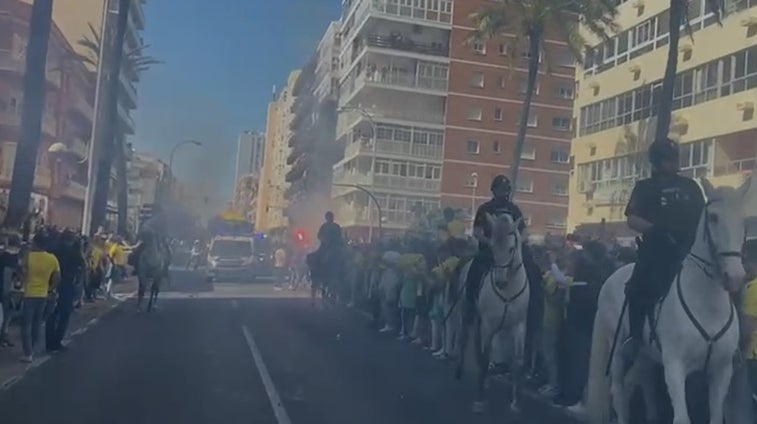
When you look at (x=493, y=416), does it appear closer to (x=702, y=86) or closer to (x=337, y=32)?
(x=702, y=86)

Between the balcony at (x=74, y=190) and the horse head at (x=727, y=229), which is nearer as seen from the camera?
the horse head at (x=727, y=229)

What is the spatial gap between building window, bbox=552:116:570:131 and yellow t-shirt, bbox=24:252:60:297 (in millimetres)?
53695

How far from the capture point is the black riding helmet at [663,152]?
838 centimetres

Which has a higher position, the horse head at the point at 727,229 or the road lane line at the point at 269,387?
the horse head at the point at 727,229

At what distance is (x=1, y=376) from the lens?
41.6 ft

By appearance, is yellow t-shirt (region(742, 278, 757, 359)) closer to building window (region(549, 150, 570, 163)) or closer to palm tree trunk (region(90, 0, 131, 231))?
palm tree trunk (region(90, 0, 131, 231))

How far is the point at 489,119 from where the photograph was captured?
67.8 meters

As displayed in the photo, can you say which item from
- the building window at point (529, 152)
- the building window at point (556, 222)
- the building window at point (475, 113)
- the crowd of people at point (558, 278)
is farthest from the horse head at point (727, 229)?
the building window at point (475, 113)

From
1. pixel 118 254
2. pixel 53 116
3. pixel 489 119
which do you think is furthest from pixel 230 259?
pixel 489 119

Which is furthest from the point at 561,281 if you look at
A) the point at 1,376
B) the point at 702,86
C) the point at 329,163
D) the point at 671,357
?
the point at 329,163

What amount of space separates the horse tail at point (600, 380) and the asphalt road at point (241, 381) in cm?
180

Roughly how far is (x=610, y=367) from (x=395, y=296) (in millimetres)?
12518

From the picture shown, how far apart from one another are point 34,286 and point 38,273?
0.64 feet

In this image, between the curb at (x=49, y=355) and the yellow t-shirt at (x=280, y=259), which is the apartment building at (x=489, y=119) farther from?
the curb at (x=49, y=355)
